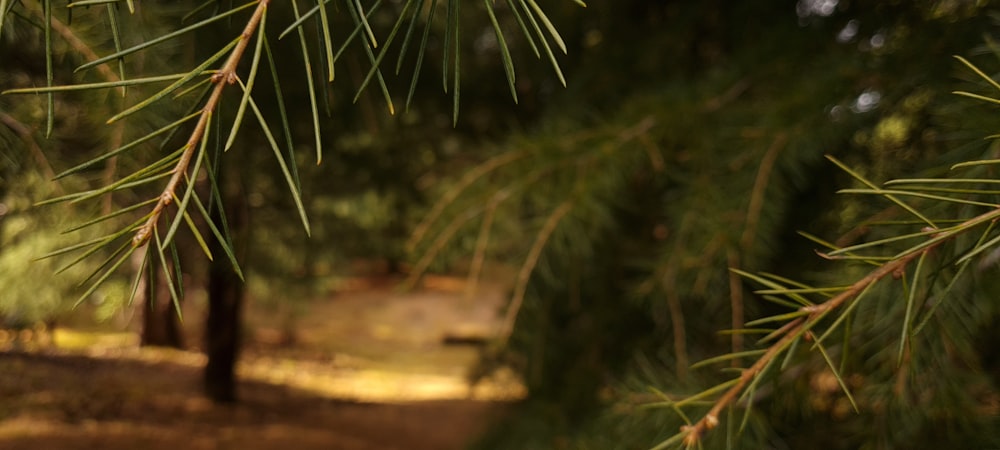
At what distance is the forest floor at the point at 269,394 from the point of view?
86 centimetres

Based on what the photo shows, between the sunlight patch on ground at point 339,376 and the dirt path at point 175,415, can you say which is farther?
the sunlight patch on ground at point 339,376

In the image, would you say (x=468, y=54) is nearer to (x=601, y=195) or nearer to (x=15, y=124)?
(x=601, y=195)

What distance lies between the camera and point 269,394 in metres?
3.05

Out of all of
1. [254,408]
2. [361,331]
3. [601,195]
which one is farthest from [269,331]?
[601,195]

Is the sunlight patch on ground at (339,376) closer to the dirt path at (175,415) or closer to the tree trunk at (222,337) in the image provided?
the dirt path at (175,415)

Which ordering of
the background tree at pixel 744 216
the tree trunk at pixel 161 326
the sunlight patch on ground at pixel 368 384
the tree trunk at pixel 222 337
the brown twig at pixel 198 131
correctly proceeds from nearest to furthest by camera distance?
the brown twig at pixel 198 131 < the background tree at pixel 744 216 < the tree trunk at pixel 222 337 < the tree trunk at pixel 161 326 < the sunlight patch on ground at pixel 368 384

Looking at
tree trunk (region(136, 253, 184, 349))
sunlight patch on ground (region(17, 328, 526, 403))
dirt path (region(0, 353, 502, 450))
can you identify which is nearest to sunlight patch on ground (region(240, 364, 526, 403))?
sunlight patch on ground (region(17, 328, 526, 403))

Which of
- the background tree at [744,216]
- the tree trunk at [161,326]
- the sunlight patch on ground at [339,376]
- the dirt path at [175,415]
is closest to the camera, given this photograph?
the background tree at [744,216]

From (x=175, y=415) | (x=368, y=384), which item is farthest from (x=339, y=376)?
→ (x=175, y=415)

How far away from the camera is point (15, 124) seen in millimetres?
476

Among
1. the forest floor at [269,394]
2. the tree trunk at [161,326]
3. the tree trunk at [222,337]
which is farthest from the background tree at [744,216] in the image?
the tree trunk at [161,326]

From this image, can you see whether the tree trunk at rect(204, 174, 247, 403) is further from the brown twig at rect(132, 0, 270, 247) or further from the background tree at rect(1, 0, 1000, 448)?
the brown twig at rect(132, 0, 270, 247)

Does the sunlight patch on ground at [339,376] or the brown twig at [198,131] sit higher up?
the brown twig at [198,131]

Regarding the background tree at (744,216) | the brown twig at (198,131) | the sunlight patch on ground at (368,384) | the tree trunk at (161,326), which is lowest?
the sunlight patch on ground at (368,384)
